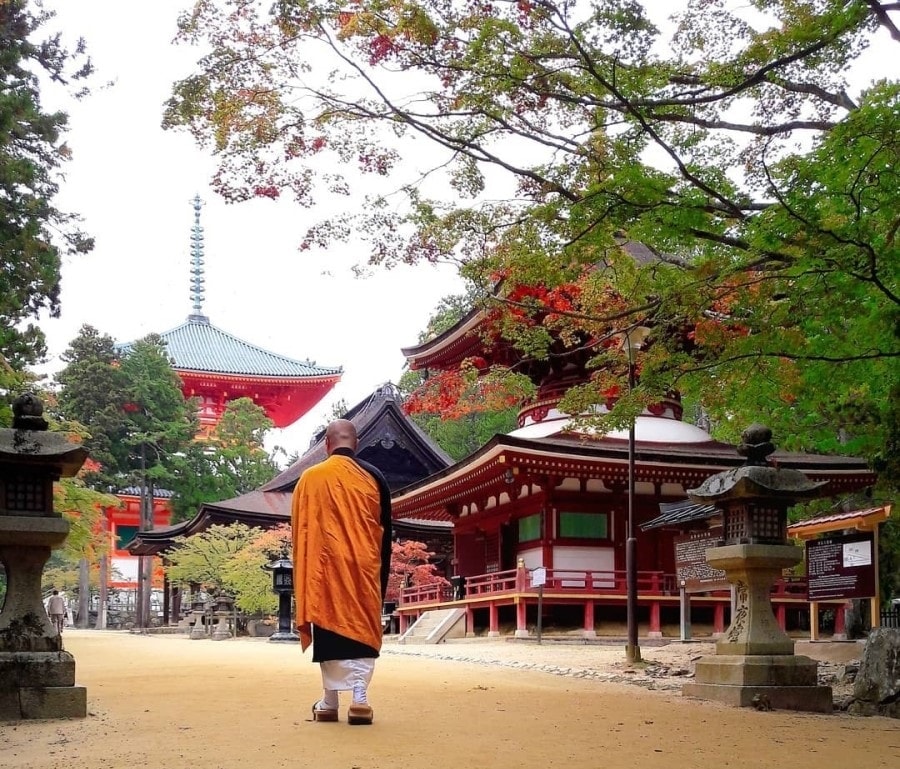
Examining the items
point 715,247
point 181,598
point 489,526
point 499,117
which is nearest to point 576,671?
point 715,247

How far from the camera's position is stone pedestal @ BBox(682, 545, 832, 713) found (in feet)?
25.3

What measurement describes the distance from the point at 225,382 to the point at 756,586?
127ft

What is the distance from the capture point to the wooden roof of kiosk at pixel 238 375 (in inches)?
1763

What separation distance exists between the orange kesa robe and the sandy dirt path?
590 mm

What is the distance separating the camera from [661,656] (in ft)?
40.3

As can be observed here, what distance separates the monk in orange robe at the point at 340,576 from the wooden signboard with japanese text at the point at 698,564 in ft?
25.3

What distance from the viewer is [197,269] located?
5812cm

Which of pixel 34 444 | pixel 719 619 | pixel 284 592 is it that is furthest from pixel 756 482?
pixel 284 592

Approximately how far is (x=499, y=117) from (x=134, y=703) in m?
5.48

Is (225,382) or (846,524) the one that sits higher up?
(225,382)

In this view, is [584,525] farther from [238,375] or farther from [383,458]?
[238,375]

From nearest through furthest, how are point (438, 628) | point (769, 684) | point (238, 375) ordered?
point (769, 684) < point (438, 628) < point (238, 375)

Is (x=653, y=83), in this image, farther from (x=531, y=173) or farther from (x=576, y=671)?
(x=576, y=671)

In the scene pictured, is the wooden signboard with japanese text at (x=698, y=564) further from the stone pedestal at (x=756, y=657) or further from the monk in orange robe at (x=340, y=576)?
the monk in orange robe at (x=340, y=576)
